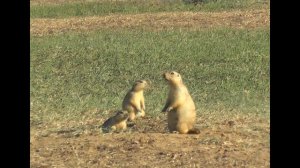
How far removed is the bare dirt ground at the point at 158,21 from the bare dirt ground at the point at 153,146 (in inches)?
384

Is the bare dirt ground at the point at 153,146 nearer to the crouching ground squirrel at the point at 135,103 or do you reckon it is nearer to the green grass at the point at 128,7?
the crouching ground squirrel at the point at 135,103

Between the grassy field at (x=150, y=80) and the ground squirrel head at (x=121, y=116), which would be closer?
the grassy field at (x=150, y=80)

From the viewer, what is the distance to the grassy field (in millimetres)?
6988

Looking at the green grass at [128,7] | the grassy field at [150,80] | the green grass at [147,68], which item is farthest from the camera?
the green grass at [128,7]

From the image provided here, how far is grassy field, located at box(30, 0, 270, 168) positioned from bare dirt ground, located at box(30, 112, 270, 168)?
0.03ft

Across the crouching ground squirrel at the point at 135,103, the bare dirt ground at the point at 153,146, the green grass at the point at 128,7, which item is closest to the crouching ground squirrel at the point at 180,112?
the bare dirt ground at the point at 153,146

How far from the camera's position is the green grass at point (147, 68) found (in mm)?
9789

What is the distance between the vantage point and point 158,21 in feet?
62.5

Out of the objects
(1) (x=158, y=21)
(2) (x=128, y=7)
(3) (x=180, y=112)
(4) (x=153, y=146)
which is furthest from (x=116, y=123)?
(2) (x=128, y=7)

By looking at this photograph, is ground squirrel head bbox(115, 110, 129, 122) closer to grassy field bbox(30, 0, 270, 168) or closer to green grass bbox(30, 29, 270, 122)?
grassy field bbox(30, 0, 270, 168)

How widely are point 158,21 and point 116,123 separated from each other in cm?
1129
